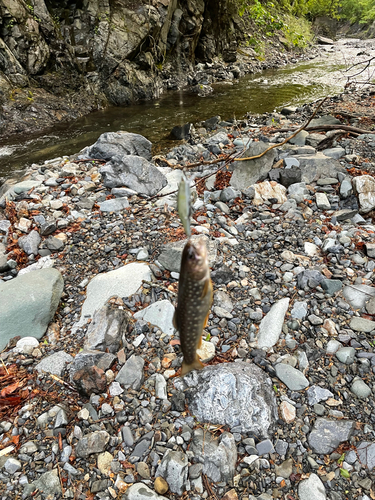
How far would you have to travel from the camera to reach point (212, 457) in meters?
2.73

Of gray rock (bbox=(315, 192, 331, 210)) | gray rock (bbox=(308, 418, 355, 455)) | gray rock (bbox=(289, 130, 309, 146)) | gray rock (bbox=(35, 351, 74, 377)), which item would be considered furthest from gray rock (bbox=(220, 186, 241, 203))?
gray rock (bbox=(308, 418, 355, 455))

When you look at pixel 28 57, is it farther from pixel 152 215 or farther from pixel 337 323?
pixel 337 323

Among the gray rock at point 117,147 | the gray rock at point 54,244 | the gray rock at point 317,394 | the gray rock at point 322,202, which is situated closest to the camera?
the gray rock at point 317,394

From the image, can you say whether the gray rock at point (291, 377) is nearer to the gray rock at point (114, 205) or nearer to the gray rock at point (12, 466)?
the gray rock at point (12, 466)

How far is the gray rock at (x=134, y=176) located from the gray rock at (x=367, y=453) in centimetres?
573

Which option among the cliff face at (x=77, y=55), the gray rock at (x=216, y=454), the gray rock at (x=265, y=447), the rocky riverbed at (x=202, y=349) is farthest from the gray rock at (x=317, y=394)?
the cliff face at (x=77, y=55)

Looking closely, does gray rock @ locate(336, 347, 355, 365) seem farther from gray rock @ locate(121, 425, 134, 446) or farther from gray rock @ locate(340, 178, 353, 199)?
gray rock @ locate(340, 178, 353, 199)

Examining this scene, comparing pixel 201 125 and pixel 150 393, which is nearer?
pixel 150 393

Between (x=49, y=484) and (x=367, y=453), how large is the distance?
8.73 feet

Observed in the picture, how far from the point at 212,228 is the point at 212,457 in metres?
3.60

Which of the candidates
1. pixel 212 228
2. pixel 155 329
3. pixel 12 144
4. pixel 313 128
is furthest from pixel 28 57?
pixel 155 329

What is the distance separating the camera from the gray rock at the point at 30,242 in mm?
5562

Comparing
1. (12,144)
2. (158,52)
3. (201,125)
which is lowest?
(201,125)

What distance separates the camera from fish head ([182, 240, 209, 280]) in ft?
5.79
